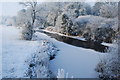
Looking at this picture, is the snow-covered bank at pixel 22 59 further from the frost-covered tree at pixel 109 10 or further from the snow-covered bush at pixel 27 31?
the frost-covered tree at pixel 109 10

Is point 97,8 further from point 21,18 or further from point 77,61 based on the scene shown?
point 77,61

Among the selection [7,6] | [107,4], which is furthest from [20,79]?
[107,4]

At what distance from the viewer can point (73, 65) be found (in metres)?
6.51

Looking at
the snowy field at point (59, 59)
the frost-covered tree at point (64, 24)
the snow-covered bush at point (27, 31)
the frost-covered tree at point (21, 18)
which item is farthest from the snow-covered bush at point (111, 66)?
the frost-covered tree at point (21, 18)

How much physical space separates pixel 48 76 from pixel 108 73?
1.79 metres

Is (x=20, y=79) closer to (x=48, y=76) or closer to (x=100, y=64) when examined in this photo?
(x=48, y=76)

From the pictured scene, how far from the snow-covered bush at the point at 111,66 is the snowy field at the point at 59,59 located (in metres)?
0.28

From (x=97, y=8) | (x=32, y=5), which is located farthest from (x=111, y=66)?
(x=97, y=8)

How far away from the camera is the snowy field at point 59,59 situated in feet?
17.9

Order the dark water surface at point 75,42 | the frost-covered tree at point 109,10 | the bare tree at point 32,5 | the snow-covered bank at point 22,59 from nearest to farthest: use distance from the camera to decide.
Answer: the snow-covered bank at point 22,59 → the dark water surface at point 75,42 → the bare tree at point 32,5 → the frost-covered tree at point 109,10

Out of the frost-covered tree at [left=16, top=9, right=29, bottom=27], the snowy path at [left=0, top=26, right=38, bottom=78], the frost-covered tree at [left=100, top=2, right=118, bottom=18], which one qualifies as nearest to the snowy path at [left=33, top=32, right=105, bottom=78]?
the snowy path at [left=0, top=26, right=38, bottom=78]

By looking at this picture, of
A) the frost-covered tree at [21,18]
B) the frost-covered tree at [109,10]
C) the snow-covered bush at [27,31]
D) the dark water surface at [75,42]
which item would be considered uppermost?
the frost-covered tree at [109,10]

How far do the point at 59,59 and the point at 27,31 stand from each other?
9.26 ft

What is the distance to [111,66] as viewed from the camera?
18.6 feet
